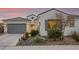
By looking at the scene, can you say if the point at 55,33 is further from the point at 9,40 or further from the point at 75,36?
the point at 9,40

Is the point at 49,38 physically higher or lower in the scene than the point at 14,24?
lower

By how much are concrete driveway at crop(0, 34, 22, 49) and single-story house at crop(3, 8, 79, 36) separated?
80 mm

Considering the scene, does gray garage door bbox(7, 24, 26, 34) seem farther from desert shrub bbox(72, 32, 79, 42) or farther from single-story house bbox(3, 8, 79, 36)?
desert shrub bbox(72, 32, 79, 42)

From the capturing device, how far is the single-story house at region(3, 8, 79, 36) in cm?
269

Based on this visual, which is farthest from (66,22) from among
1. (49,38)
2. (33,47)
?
(33,47)

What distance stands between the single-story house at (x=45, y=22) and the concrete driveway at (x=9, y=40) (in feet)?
0.26

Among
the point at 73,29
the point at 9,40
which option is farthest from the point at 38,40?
the point at 73,29

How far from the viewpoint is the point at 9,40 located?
9.08 ft

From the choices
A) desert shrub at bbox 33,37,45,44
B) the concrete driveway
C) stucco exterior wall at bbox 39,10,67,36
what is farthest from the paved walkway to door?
stucco exterior wall at bbox 39,10,67,36

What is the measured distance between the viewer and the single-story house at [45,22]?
269 cm
